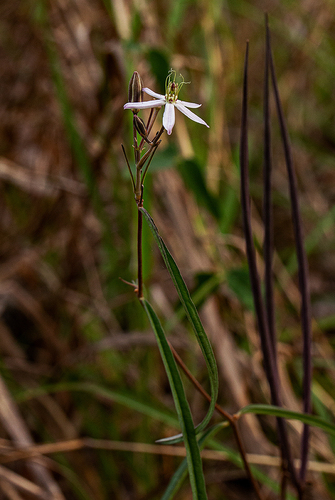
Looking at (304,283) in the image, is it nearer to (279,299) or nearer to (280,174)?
(279,299)

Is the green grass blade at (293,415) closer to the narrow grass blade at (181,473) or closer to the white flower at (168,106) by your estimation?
the narrow grass blade at (181,473)

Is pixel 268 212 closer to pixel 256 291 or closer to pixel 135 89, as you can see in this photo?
pixel 256 291

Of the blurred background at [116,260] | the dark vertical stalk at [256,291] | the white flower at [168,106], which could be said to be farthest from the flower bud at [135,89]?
the blurred background at [116,260]

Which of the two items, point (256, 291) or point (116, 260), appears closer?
point (256, 291)

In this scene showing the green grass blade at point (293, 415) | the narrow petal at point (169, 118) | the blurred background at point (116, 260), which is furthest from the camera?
the blurred background at point (116, 260)

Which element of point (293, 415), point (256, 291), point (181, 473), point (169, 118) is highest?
point (169, 118)

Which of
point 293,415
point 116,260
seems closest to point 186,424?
point 293,415

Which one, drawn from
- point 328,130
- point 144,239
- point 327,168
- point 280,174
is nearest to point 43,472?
point 144,239

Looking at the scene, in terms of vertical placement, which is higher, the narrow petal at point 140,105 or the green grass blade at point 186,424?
the narrow petal at point 140,105

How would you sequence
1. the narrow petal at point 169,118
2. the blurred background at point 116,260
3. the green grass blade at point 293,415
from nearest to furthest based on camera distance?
the narrow petal at point 169,118 < the green grass blade at point 293,415 < the blurred background at point 116,260

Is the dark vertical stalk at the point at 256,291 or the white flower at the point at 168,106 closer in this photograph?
the white flower at the point at 168,106
